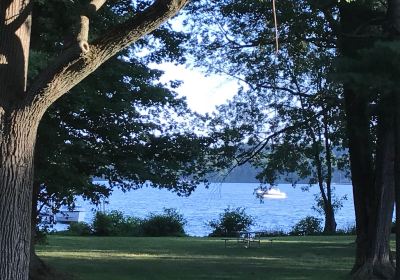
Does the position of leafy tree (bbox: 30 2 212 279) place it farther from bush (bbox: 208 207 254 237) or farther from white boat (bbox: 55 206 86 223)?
bush (bbox: 208 207 254 237)

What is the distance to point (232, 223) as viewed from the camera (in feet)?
102

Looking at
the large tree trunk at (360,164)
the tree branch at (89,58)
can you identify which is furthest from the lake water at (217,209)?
the tree branch at (89,58)

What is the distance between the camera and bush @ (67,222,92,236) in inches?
1188

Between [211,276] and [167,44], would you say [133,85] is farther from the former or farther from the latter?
[211,276]

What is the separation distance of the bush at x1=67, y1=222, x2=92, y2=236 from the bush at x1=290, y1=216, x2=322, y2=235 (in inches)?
460

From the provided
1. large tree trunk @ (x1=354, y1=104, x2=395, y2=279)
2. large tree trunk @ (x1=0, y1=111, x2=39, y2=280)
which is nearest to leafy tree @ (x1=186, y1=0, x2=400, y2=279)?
large tree trunk @ (x1=354, y1=104, x2=395, y2=279)

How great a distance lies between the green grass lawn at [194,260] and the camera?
13.3 m

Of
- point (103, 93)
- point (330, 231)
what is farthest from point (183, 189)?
point (330, 231)

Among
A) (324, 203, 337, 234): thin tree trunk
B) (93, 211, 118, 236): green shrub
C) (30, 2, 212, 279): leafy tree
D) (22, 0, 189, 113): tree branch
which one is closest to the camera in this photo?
(22, 0, 189, 113): tree branch

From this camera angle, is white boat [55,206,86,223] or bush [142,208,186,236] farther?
bush [142,208,186,236]

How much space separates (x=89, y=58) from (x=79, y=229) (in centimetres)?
2548

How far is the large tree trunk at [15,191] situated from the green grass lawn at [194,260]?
20.2 ft

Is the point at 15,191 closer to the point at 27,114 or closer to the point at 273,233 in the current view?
the point at 27,114

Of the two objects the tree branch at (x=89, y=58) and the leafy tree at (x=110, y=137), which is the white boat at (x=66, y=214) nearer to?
the leafy tree at (x=110, y=137)
